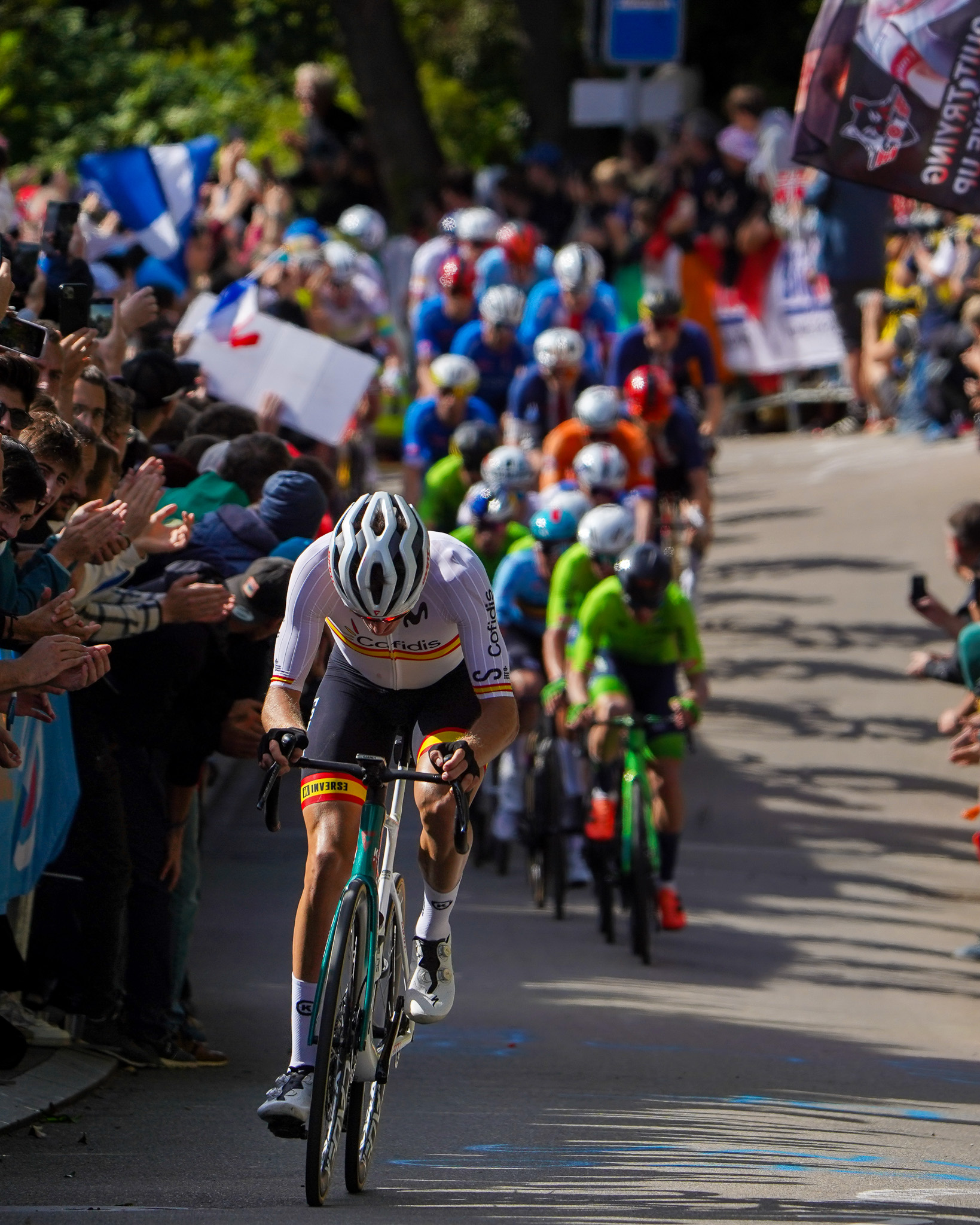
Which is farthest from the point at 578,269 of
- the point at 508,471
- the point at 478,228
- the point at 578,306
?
the point at 508,471

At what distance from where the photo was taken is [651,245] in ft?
69.9

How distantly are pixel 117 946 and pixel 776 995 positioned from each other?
3727mm

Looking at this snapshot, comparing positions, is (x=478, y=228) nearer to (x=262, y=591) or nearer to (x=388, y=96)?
(x=388, y=96)

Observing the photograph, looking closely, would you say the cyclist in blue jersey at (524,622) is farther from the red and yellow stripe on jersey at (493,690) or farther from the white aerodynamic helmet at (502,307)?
the red and yellow stripe on jersey at (493,690)

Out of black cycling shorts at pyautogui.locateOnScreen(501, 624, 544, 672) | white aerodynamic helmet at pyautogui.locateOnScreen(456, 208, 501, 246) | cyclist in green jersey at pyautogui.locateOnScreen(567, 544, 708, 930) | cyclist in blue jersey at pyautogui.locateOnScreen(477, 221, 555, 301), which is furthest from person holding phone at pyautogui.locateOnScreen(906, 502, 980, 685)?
white aerodynamic helmet at pyautogui.locateOnScreen(456, 208, 501, 246)

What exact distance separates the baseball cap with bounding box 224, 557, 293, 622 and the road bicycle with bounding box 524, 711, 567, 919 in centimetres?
399

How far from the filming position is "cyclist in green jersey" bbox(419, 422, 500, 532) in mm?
13055

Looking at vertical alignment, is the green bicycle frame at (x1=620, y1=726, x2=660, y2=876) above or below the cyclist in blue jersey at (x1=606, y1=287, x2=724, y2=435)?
below

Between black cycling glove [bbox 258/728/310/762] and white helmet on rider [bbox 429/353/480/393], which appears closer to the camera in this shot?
black cycling glove [bbox 258/728/310/762]

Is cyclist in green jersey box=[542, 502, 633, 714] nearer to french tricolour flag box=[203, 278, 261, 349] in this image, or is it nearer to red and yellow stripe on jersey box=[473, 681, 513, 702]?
french tricolour flag box=[203, 278, 261, 349]

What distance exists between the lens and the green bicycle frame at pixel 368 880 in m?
5.89

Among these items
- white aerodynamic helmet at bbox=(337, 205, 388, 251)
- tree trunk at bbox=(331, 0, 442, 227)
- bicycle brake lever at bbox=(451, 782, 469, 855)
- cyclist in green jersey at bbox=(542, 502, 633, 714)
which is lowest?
bicycle brake lever at bbox=(451, 782, 469, 855)

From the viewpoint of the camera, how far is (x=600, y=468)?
40.8ft

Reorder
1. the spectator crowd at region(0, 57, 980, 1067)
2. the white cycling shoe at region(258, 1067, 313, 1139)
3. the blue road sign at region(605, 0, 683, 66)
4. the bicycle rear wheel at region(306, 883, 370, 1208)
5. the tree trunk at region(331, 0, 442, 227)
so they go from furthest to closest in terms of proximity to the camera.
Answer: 1. the tree trunk at region(331, 0, 442, 227)
2. the blue road sign at region(605, 0, 683, 66)
3. the spectator crowd at region(0, 57, 980, 1067)
4. the white cycling shoe at region(258, 1067, 313, 1139)
5. the bicycle rear wheel at region(306, 883, 370, 1208)
